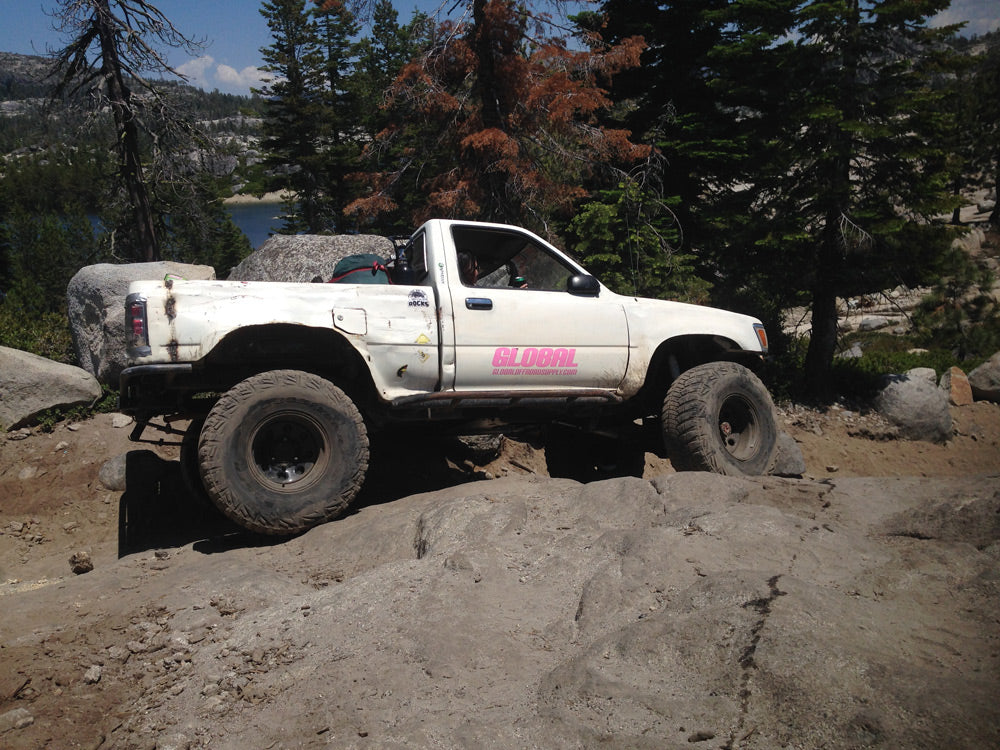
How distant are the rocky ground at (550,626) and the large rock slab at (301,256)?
5.32m

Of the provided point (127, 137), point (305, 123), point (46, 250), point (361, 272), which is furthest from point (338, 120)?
point (361, 272)

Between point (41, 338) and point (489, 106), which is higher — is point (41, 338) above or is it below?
below

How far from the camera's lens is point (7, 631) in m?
3.44

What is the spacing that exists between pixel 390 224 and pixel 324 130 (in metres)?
12.0

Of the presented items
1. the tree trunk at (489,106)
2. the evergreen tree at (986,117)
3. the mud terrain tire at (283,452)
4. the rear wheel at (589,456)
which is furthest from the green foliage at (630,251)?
the evergreen tree at (986,117)

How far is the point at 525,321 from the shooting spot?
17.4 ft

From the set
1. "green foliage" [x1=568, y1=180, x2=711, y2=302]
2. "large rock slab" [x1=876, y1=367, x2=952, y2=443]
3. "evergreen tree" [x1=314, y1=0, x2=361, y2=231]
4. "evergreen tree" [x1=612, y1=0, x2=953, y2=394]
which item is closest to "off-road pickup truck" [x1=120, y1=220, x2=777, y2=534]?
"green foliage" [x1=568, y1=180, x2=711, y2=302]

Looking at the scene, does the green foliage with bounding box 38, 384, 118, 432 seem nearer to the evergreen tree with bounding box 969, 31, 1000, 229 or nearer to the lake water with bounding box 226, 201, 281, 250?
the evergreen tree with bounding box 969, 31, 1000, 229

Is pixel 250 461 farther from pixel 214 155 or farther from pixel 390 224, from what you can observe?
pixel 390 224

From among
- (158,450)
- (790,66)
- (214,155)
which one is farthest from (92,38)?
(790,66)

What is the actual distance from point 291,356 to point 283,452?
0.76m

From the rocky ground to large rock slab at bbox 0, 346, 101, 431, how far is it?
9.78 ft

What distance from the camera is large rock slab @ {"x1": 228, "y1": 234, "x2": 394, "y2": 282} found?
32.0 ft

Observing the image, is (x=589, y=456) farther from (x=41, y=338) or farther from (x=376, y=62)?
(x=376, y=62)
